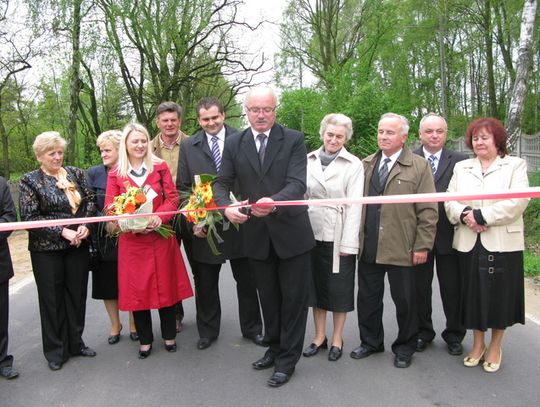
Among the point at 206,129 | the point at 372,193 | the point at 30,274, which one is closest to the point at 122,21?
the point at 30,274

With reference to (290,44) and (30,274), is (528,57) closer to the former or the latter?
(30,274)

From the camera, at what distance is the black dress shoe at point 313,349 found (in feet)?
14.1

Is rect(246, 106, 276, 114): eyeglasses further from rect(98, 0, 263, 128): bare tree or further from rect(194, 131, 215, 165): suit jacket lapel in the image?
rect(98, 0, 263, 128): bare tree

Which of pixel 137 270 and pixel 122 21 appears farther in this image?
pixel 122 21

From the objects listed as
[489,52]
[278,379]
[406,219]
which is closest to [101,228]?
[278,379]

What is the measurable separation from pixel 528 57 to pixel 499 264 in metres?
8.26

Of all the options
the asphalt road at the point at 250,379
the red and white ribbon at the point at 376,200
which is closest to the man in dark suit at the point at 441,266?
the asphalt road at the point at 250,379

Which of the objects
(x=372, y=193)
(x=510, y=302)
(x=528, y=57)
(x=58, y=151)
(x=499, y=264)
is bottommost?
(x=510, y=302)

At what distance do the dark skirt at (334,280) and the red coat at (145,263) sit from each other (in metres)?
1.36

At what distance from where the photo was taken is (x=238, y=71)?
72.7 feet

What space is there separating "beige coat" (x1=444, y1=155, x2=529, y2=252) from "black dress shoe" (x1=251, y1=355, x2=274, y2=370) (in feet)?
6.06

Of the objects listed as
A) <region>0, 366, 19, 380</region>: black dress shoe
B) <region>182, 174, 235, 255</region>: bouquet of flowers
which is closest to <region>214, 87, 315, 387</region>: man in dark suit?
<region>182, 174, 235, 255</region>: bouquet of flowers

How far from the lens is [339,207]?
163 inches

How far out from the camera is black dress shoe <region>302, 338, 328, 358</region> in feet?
14.1
